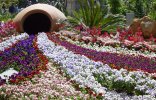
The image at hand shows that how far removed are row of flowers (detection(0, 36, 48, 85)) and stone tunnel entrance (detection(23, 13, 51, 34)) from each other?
4.26 m

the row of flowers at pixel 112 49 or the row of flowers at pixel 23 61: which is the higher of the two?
the row of flowers at pixel 23 61

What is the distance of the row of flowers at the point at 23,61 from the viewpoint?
243 inches

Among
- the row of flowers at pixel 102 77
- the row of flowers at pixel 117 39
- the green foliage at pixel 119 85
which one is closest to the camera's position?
the row of flowers at pixel 102 77

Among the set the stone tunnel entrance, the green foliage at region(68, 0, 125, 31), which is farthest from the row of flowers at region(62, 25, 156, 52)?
the stone tunnel entrance

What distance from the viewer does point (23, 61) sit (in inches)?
295

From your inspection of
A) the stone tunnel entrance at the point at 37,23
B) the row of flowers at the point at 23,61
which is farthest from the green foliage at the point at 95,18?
the row of flowers at the point at 23,61

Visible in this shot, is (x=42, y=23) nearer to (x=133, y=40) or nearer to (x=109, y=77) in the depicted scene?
(x=133, y=40)

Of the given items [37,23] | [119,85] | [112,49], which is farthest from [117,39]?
[119,85]

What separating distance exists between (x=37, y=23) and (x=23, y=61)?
6751 mm

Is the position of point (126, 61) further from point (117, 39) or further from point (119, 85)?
point (117, 39)

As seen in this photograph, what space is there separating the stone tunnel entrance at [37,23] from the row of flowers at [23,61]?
168 inches

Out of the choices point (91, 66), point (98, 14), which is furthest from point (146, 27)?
point (91, 66)

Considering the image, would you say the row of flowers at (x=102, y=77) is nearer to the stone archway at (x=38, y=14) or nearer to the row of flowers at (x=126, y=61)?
the row of flowers at (x=126, y=61)

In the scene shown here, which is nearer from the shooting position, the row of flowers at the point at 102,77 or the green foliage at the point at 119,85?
the row of flowers at the point at 102,77
